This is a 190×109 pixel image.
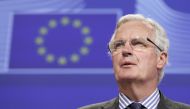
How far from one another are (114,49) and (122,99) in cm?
18

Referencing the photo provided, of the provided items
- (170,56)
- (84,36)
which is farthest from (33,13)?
(170,56)

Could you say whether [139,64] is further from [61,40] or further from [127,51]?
[61,40]

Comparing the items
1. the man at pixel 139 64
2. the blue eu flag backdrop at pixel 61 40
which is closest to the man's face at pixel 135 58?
the man at pixel 139 64

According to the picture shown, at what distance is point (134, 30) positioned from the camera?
56.6 inches

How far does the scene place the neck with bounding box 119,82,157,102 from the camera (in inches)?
55.7

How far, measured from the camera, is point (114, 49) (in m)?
1.46

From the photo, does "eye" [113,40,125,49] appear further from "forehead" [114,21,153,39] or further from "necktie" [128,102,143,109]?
"necktie" [128,102,143,109]

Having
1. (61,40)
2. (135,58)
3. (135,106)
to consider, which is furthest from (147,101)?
(61,40)

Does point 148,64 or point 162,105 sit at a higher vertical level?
point 148,64

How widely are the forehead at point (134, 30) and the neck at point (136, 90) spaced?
0.17 meters

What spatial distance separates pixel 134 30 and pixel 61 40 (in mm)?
764

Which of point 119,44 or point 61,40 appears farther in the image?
point 61,40

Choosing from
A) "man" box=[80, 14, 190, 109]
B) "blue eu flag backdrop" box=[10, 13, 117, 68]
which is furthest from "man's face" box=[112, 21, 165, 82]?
"blue eu flag backdrop" box=[10, 13, 117, 68]

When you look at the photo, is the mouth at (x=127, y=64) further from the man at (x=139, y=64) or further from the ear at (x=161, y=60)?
the ear at (x=161, y=60)
